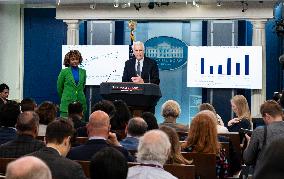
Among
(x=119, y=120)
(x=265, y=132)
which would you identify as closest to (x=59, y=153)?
(x=265, y=132)

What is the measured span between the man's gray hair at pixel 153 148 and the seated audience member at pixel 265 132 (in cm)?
156

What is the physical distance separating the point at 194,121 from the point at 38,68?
32.0 ft

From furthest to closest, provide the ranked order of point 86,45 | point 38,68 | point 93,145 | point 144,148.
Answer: point 38,68 < point 86,45 < point 93,145 < point 144,148

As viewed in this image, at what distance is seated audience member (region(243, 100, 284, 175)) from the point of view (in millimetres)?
4934

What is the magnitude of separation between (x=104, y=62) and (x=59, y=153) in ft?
29.7

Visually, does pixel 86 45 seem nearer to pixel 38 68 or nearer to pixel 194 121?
pixel 38 68

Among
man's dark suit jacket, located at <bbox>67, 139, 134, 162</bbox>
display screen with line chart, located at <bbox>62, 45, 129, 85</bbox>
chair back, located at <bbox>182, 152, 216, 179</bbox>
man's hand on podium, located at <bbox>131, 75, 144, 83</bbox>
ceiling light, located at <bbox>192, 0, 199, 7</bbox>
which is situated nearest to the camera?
man's dark suit jacket, located at <bbox>67, 139, 134, 162</bbox>

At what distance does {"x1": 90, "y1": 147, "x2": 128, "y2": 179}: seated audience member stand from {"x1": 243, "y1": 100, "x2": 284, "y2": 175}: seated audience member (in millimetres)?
2375

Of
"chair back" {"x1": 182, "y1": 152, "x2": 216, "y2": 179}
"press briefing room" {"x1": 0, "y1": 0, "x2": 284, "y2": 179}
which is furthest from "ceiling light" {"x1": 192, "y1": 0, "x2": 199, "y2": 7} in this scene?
"chair back" {"x1": 182, "y1": 152, "x2": 216, "y2": 179}

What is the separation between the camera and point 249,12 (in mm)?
12383

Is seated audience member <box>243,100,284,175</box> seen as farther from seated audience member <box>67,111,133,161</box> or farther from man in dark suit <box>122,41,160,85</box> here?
man in dark suit <box>122,41,160,85</box>

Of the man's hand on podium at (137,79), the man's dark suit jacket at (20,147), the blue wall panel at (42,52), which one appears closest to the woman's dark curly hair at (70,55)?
the man's hand on podium at (137,79)

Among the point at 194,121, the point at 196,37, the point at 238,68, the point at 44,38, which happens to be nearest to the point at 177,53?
the point at 196,37

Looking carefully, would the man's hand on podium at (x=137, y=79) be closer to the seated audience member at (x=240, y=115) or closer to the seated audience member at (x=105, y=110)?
the seated audience member at (x=240, y=115)
